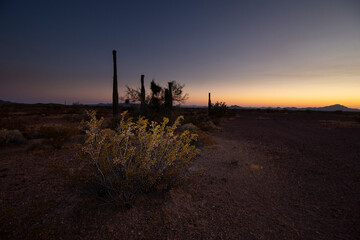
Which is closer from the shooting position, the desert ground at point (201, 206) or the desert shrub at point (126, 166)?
the desert ground at point (201, 206)

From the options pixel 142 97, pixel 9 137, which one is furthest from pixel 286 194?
pixel 142 97

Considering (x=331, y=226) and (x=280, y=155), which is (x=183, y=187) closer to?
(x=331, y=226)

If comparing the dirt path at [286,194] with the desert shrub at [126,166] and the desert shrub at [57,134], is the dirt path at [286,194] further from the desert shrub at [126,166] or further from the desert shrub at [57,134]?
the desert shrub at [57,134]

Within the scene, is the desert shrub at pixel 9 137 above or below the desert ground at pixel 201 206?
above

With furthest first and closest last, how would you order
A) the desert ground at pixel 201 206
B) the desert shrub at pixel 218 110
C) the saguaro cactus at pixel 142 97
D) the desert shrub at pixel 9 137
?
the desert shrub at pixel 218 110 < the saguaro cactus at pixel 142 97 < the desert shrub at pixel 9 137 < the desert ground at pixel 201 206

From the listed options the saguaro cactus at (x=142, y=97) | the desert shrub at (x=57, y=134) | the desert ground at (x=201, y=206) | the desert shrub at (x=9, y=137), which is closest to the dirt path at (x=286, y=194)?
the desert ground at (x=201, y=206)

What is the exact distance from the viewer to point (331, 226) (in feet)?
8.34

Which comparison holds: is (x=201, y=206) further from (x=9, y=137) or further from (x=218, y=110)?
(x=218, y=110)

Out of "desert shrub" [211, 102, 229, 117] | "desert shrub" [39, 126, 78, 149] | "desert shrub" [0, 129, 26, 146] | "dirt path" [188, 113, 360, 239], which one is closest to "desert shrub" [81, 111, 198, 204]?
"dirt path" [188, 113, 360, 239]

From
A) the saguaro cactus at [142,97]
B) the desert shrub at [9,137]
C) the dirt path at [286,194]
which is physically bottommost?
the dirt path at [286,194]

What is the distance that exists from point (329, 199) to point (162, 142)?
11.5ft

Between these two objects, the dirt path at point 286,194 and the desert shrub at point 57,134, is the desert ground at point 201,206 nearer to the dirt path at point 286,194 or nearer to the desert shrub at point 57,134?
the dirt path at point 286,194

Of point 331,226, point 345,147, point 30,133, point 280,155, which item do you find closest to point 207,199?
point 331,226

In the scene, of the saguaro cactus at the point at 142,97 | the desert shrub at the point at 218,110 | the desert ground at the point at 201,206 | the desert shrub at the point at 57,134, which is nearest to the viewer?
the desert ground at the point at 201,206
